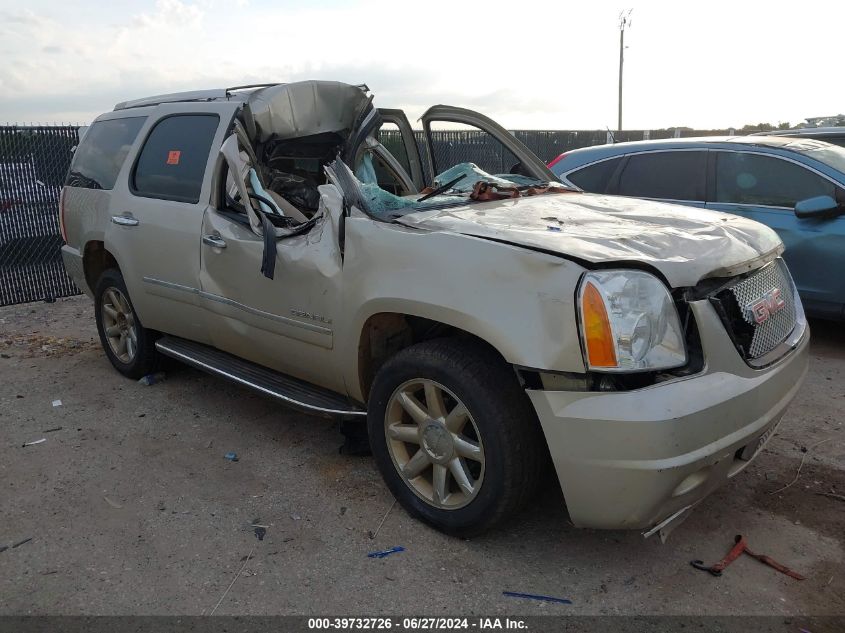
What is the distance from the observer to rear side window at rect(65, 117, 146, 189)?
5.00 meters

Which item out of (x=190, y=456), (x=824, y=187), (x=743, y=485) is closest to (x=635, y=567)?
(x=743, y=485)

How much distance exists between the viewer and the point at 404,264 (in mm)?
2936

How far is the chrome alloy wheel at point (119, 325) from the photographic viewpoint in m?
5.05

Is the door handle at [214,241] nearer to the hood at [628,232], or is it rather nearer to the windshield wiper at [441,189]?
the windshield wiper at [441,189]

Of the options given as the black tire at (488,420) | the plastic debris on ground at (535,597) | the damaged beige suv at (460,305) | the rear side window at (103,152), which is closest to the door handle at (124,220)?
the damaged beige suv at (460,305)

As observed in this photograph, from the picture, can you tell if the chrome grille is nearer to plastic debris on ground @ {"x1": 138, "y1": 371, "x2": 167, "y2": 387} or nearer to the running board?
the running board

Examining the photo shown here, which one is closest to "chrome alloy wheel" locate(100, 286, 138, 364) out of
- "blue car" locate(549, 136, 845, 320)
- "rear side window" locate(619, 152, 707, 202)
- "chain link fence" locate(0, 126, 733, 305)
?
"blue car" locate(549, 136, 845, 320)

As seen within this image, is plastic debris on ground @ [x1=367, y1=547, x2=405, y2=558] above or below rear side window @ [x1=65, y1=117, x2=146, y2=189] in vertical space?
below

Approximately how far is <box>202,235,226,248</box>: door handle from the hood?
1.30 metres

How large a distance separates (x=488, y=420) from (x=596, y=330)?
54cm

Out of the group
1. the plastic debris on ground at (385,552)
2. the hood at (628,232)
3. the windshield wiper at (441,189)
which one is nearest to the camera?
the hood at (628,232)

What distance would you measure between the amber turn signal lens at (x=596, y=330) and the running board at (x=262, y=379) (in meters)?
1.31

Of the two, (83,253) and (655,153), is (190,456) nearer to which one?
(83,253)

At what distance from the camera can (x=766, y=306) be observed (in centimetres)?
289
